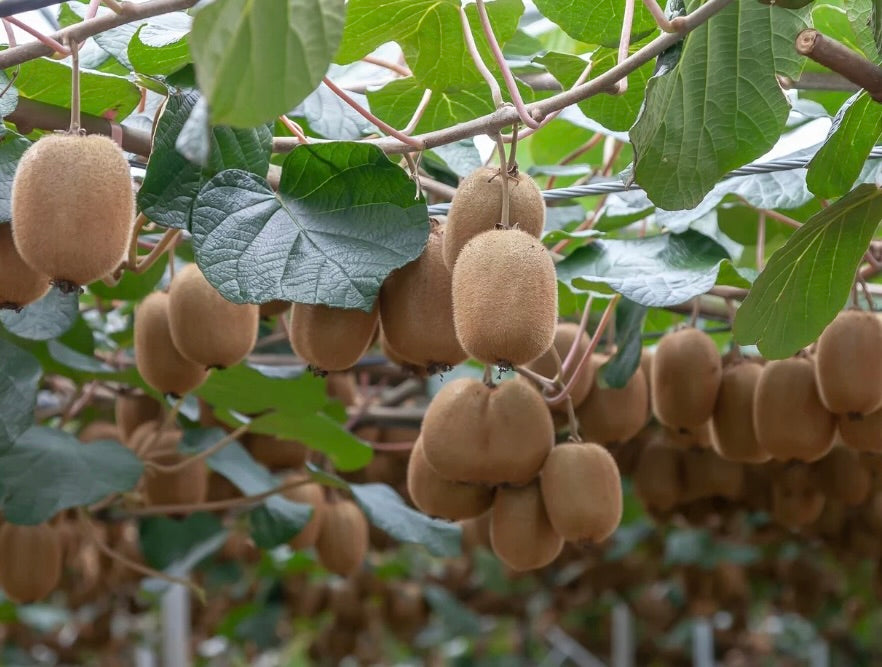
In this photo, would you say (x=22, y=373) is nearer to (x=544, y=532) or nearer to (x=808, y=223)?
(x=544, y=532)

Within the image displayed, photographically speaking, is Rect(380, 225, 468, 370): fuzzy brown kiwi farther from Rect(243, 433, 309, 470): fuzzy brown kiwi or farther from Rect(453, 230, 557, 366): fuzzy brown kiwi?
Rect(243, 433, 309, 470): fuzzy brown kiwi

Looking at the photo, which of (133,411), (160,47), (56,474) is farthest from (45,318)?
(133,411)

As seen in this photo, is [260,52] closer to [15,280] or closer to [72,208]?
[72,208]

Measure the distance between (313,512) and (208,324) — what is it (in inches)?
43.4

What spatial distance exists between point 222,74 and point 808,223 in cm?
63

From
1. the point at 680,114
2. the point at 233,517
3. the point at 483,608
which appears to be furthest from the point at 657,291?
the point at 483,608

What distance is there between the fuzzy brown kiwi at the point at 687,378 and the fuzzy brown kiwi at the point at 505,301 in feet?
2.42

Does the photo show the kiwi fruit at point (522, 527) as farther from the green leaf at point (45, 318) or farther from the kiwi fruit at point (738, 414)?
the green leaf at point (45, 318)

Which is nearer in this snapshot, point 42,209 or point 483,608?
point 42,209

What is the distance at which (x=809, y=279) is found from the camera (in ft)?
3.83

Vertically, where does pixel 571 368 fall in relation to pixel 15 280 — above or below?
below

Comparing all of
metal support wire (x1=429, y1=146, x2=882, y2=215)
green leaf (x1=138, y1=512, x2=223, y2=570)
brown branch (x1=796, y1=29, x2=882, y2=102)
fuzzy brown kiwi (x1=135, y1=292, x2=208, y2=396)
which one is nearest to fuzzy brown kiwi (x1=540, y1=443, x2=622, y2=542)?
metal support wire (x1=429, y1=146, x2=882, y2=215)

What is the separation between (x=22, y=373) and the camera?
4.64ft

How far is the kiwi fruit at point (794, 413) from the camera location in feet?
4.86
